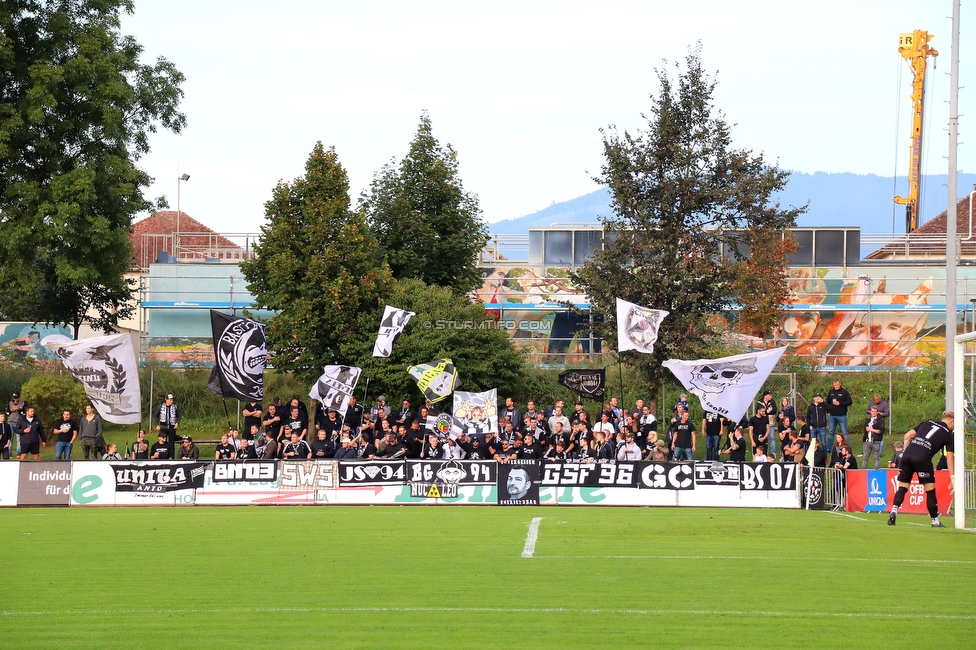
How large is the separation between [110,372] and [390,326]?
731 centimetres

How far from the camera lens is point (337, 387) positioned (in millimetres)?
28375

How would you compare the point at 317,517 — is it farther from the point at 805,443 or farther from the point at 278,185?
the point at 278,185

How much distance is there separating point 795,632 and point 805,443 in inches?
660

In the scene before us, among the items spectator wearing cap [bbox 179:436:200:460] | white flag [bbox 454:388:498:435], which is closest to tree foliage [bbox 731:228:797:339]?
white flag [bbox 454:388:498:435]

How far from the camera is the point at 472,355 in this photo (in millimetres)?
33094

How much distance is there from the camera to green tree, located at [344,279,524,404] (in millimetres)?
32375

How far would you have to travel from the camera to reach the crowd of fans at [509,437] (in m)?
25.0

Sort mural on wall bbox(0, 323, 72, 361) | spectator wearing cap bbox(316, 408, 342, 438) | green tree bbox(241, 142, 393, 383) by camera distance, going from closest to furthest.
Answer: spectator wearing cap bbox(316, 408, 342, 438)
green tree bbox(241, 142, 393, 383)
mural on wall bbox(0, 323, 72, 361)

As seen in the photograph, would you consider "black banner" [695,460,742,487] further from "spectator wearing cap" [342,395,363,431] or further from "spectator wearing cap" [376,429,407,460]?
"spectator wearing cap" [342,395,363,431]

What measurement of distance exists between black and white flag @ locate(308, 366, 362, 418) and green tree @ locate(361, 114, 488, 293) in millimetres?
8847

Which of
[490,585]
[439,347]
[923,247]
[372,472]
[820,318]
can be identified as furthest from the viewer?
[923,247]

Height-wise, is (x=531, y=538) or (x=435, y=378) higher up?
(x=435, y=378)

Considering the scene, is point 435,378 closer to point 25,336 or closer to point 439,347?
point 439,347

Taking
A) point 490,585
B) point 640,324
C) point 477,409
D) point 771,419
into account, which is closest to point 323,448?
point 477,409
